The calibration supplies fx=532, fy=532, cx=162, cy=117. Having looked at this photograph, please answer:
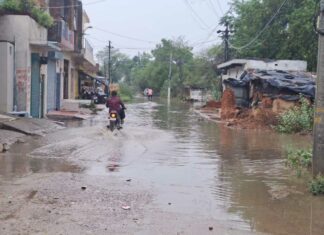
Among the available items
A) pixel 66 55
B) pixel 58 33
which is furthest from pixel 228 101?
pixel 66 55

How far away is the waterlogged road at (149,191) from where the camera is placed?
6.73m

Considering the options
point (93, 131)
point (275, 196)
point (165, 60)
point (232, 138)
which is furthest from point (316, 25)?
point (165, 60)

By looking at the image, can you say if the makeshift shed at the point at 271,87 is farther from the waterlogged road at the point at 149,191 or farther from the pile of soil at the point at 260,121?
the waterlogged road at the point at 149,191

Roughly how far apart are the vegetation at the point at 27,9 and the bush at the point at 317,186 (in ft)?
53.1

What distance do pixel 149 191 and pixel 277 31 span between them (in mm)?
37136

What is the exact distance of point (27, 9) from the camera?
2238 cm

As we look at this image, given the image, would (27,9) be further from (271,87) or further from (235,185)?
(235,185)

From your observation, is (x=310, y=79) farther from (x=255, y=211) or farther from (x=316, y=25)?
(x=255, y=211)

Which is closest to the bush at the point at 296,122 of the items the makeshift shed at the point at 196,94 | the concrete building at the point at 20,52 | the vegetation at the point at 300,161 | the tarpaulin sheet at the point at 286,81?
the tarpaulin sheet at the point at 286,81

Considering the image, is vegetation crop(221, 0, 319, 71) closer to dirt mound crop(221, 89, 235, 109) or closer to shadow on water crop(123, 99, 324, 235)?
dirt mound crop(221, 89, 235, 109)

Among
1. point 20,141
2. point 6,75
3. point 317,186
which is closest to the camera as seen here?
point 317,186

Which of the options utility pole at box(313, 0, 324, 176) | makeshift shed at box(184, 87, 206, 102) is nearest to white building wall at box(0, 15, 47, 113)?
utility pole at box(313, 0, 324, 176)

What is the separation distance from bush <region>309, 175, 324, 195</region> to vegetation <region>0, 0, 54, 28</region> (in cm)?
1618

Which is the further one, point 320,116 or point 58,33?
point 58,33
